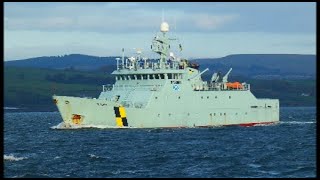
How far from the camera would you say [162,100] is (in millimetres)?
78688

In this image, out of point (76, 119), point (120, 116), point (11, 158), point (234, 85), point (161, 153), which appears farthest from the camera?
point (234, 85)

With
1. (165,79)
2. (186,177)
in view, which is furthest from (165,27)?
(186,177)

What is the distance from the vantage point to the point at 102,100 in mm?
76812

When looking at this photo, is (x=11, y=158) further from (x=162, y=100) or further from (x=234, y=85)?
(x=234, y=85)

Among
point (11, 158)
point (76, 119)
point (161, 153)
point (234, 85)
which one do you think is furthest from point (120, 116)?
point (11, 158)

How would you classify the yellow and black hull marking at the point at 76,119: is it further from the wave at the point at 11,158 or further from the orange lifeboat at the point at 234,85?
the wave at the point at 11,158

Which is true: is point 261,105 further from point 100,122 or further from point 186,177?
point 186,177

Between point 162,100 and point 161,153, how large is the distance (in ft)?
77.0

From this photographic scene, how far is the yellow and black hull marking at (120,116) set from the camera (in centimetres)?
7656

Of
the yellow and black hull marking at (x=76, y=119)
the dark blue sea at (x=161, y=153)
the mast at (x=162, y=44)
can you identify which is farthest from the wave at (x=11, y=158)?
the mast at (x=162, y=44)

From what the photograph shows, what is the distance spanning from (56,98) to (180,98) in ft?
34.9

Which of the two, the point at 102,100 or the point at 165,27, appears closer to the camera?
the point at 102,100

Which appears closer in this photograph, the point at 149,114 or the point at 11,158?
the point at 11,158

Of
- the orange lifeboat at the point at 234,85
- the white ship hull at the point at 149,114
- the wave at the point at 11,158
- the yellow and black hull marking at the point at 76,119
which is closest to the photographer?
the wave at the point at 11,158
